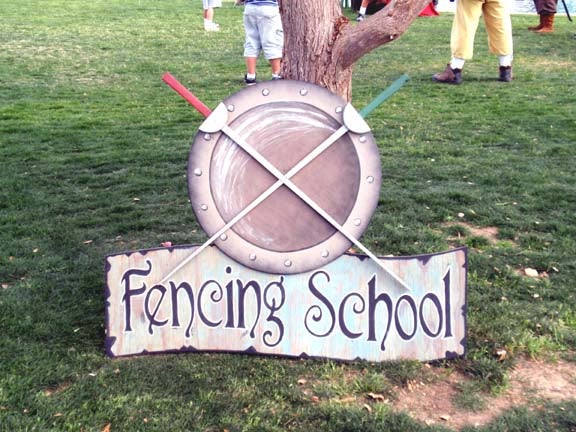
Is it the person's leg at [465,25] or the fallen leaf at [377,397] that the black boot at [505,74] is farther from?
the fallen leaf at [377,397]

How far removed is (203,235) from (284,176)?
1.55m

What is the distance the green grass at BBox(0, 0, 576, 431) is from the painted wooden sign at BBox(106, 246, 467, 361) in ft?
0.25

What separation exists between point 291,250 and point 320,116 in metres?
0.55

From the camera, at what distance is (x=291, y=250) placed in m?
3.05

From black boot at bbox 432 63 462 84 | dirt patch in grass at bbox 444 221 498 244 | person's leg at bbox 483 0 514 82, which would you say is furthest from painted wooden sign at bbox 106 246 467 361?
black boot at bbox 432 63 462 84

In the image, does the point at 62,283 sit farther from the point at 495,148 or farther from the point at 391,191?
the point at 495,148

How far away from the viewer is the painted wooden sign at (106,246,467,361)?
3.06m

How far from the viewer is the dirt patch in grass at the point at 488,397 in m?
2.75

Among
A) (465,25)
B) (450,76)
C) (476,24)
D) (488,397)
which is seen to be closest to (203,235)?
(488,397)

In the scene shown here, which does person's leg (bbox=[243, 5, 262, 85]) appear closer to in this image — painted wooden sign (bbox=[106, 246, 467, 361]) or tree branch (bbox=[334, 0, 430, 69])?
tree branch (bbox=[334, 0, 430, 69])

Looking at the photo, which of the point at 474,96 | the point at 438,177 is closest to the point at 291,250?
the point at 438,177

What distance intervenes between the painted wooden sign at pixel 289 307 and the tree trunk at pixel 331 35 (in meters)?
1.28

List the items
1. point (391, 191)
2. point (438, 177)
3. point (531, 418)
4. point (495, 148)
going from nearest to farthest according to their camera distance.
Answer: point (531, 418) → point (391, 191) → point (438, 177) → point (495, 148)

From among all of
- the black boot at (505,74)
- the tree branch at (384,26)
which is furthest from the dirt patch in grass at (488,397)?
the black boot at (505,74)
